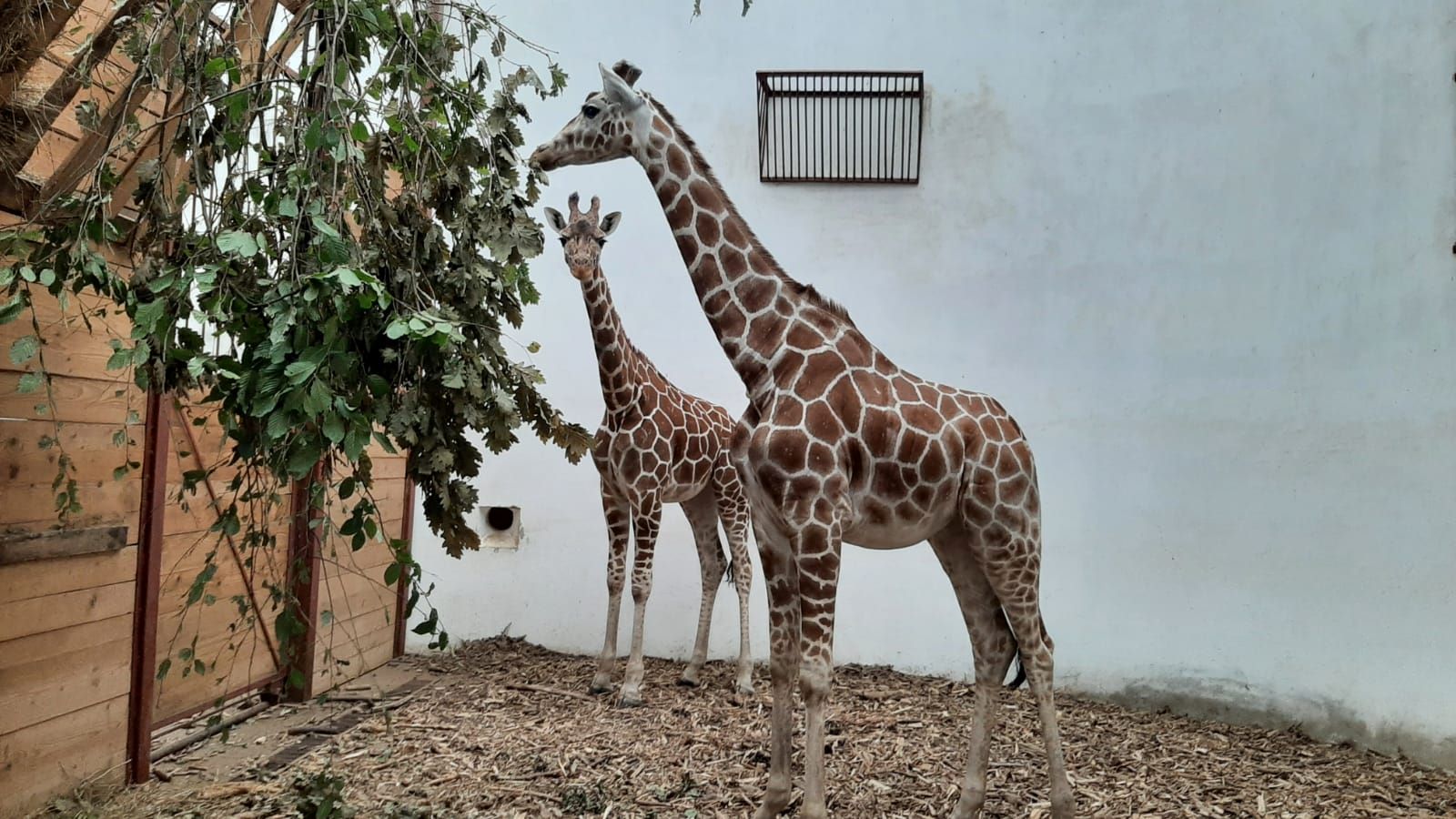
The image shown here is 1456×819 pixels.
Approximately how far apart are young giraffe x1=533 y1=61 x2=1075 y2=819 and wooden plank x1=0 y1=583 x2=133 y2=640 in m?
2.10

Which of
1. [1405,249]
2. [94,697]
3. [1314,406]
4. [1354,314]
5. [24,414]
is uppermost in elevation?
[1405,249]

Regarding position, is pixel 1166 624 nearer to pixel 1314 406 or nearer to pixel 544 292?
pixel 1314 406

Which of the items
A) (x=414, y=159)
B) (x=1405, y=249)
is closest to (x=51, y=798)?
(x=414, y=159)

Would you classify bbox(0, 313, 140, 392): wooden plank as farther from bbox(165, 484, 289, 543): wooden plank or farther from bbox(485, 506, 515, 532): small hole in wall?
bbox(485, 506, 515, 532): small hole in wall

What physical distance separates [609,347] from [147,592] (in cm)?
210

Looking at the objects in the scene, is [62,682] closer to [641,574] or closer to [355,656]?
[355,656]

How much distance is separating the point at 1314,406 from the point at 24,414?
5.19 meters

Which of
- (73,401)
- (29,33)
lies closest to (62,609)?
(73,401)

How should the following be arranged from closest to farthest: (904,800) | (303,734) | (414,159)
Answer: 1. (414,159)
2. (904,800)
3. (303,734)

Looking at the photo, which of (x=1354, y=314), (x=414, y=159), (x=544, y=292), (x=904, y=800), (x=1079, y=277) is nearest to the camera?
(x=414, y=159)

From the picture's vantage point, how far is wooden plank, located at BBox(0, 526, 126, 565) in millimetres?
2830

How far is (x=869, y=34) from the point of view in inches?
199

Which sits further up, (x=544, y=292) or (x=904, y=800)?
(x=544, y=292)

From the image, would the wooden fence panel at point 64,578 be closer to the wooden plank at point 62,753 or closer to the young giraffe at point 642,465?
the wooden plank at point 62,753
